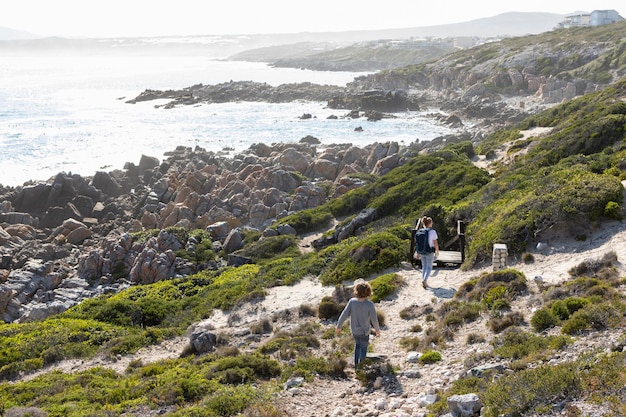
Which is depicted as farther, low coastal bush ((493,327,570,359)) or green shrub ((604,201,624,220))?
green shrub ((604,201,624,220))

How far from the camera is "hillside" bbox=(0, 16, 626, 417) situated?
10141mm

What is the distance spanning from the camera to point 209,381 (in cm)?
1170

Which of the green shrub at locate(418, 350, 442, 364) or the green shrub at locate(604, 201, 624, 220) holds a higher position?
the green shrub at locate(604, 201, 624, 220)

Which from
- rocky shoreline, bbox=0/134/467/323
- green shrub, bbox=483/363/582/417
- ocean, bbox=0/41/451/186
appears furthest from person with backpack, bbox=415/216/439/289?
ocean, bbox=0/41/451/186

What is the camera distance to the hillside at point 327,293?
10141 mm

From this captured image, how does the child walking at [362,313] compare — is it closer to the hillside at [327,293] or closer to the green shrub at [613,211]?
the hillside at [327,293]

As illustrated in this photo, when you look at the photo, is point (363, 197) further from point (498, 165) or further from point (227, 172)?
point (227, 172)

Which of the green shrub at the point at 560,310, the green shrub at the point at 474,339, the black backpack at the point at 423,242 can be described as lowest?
the green shrub at the point at 474,339

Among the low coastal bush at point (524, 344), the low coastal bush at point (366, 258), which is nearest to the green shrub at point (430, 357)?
the low coastal bush at point (524, 344)

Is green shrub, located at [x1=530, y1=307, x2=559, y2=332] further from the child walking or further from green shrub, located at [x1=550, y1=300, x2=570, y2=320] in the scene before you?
→ the child walking

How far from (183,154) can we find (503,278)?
4282 centimetres

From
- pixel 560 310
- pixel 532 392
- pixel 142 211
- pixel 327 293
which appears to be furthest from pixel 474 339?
pixel 142 211

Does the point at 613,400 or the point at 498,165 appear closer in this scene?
the point at 613,400

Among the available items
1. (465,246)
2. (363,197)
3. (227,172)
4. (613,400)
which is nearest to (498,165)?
(363,197)
